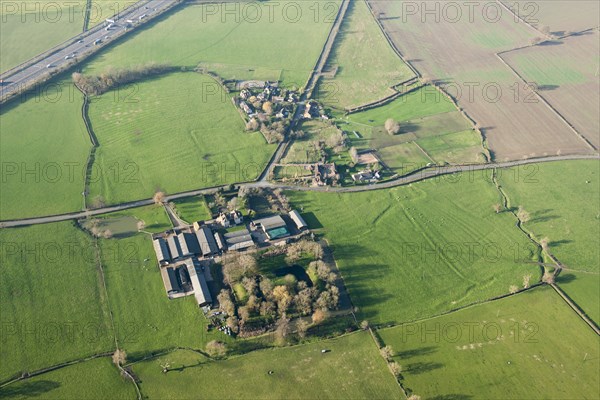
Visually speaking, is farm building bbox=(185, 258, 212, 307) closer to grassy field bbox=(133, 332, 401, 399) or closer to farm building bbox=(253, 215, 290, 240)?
grassy field bbox=(133, 332, 401, 399)

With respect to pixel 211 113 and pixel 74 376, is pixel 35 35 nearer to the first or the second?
pixel 211 113

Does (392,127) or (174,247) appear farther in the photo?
(392,127)

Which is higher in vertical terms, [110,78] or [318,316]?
[110,78]

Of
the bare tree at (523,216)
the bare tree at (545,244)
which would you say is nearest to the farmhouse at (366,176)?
the bare tree at (523,216)

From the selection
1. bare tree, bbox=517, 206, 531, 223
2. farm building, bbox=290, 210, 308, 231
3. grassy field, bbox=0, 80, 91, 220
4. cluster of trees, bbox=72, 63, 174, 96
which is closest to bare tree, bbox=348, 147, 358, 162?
farm building, bbox=290, 210, 308, 231

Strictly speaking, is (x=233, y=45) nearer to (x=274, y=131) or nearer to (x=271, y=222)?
(x=274, y=131)

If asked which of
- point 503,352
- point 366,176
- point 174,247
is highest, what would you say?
point 366,176

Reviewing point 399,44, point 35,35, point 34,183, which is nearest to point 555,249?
point 399,44

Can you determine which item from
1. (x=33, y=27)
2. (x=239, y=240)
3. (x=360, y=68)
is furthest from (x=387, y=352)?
(x=33, y=27)
